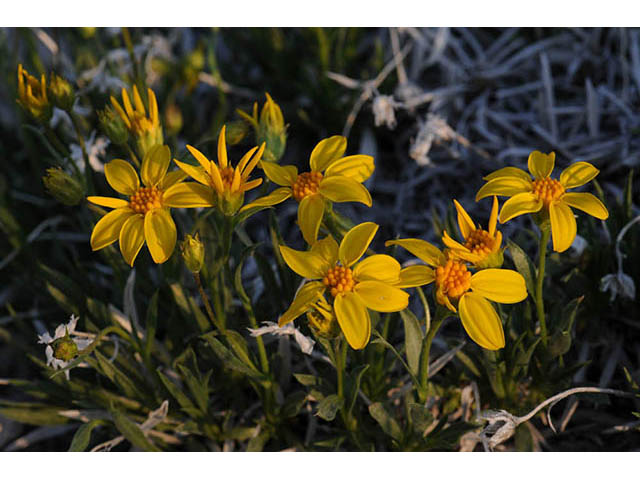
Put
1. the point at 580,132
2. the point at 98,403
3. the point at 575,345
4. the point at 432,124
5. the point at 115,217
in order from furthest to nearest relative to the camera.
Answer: the point at 580,132, the point at 432,124, the point at 575,345, the point at 98,403, the point at 115,217

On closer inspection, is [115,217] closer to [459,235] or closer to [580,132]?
[459,235]

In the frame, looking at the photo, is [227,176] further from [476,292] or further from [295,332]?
[476,292]

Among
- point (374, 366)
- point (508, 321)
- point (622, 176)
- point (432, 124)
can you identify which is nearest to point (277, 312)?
point (374, 366)

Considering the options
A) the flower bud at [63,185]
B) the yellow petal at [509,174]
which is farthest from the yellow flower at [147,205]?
the yellow petal at [509,174]

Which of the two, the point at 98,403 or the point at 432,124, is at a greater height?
the point at 432,124

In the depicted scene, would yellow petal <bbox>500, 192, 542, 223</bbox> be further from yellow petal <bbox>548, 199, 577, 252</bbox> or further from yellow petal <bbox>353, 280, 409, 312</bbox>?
yellow petal <bbox>353, 280, 409, 312</bbox>

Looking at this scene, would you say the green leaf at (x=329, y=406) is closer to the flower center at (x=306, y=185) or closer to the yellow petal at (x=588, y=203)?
the flower center at (x=306, y=185)
